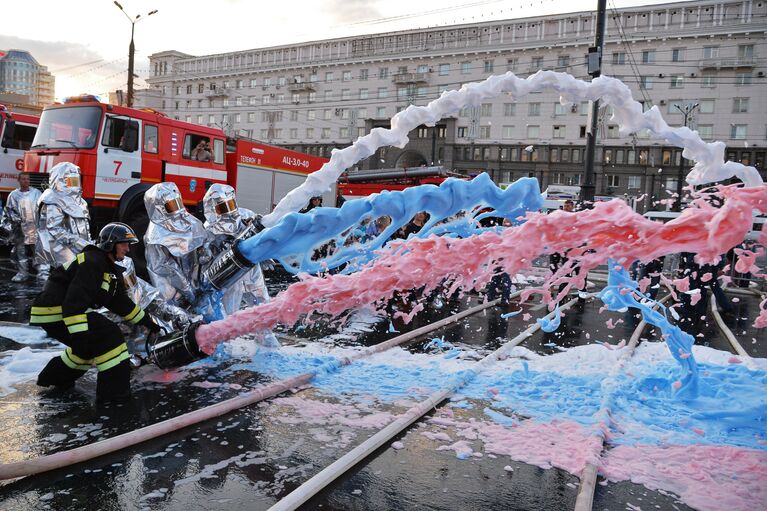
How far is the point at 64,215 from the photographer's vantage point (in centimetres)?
923

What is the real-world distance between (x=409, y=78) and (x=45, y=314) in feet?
184

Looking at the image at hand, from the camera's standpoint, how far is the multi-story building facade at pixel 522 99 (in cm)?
4747

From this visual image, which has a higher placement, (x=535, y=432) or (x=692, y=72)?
(x=692, y=72)

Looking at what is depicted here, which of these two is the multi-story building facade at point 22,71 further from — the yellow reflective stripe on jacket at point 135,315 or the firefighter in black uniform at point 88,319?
the firefighter in black uniform at point 88,319

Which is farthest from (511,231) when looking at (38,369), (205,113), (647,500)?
(205,113)

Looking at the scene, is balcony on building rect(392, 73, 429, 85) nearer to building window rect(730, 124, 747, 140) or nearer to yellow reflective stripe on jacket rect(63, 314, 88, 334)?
building window rect(730, 124, 747, 140)

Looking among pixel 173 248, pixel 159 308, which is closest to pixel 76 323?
pixel 159 308

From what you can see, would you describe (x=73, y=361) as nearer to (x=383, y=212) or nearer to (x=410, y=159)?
(x=383, y=212)

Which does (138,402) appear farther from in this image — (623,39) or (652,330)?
(623,39)

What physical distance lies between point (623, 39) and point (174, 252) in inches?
2039

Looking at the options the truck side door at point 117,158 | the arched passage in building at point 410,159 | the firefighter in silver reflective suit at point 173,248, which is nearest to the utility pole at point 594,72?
the firefighter in silver reflective suit at point 173,248

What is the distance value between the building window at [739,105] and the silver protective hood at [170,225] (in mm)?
52060

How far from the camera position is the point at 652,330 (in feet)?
32.2

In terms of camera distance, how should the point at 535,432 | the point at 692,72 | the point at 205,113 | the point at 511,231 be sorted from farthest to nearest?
1. the point at 205,113
2. the point at 692,72
3. the point at 535,432
4. the point at 511,231
